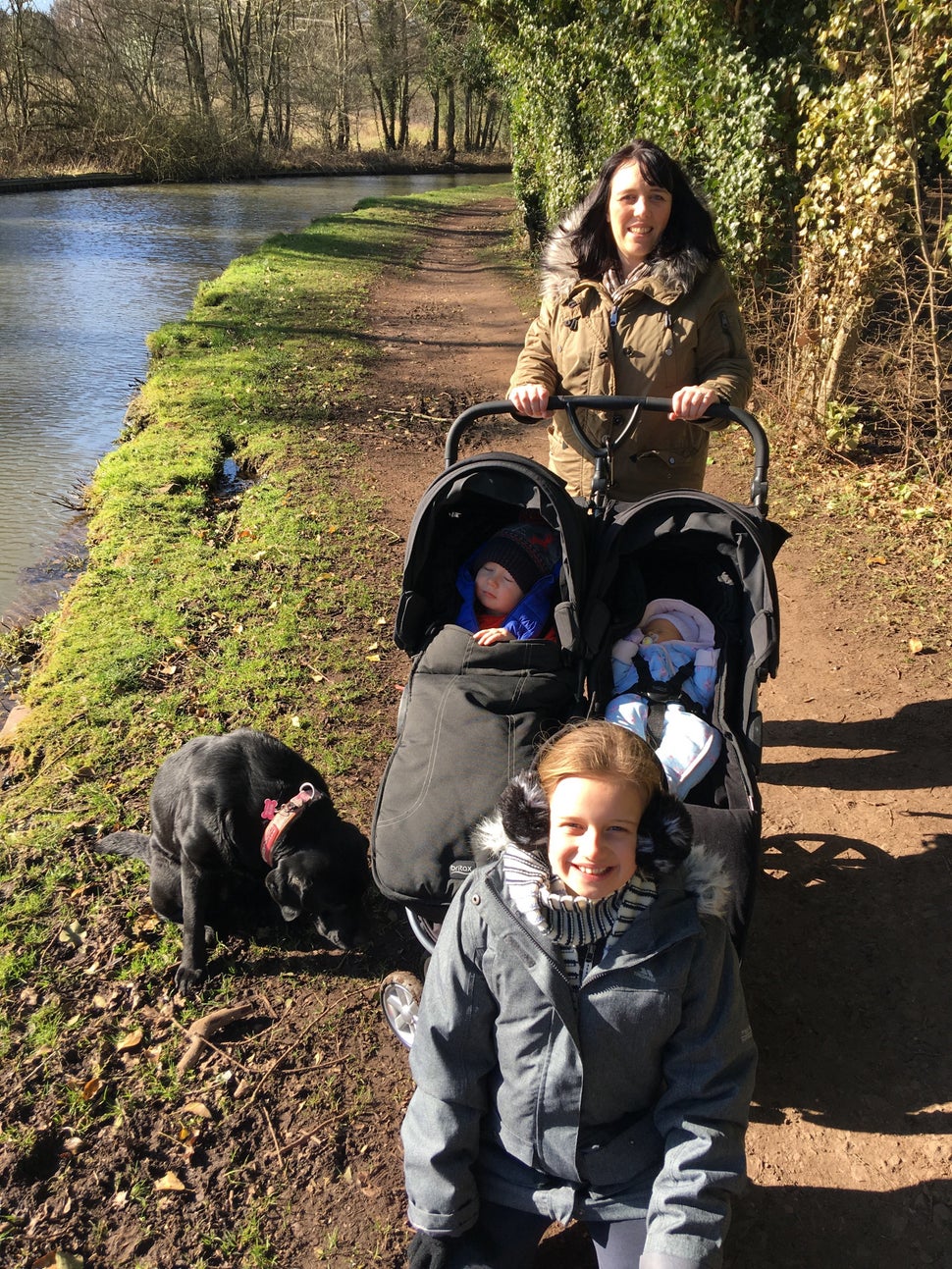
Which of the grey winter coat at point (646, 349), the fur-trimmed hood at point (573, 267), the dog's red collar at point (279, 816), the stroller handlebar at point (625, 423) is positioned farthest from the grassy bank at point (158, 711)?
the fur-trimmed hood at point (573, 267)

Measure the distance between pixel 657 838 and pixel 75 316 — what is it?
1458 cm

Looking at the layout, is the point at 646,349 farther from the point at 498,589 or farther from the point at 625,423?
the point at 498,589

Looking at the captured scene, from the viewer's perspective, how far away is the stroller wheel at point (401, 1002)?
9.75 feet

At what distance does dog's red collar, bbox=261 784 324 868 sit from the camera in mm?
3078

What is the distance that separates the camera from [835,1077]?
288 cm

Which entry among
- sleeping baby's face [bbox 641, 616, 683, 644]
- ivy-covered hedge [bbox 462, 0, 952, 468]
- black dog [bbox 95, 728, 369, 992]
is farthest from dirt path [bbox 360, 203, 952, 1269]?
ivy-covered hedge [bbox 462, 0, 952, 468]

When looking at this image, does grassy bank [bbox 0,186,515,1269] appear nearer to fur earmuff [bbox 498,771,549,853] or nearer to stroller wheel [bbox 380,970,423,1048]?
stroller wheel [bbox 380,970,423,1048]

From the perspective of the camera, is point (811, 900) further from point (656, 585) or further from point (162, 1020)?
point (162, 1020)

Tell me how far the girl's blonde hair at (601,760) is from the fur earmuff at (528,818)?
3cm

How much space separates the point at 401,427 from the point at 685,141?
3.70m

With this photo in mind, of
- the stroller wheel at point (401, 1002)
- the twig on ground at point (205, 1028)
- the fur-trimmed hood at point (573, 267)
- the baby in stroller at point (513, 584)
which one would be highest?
the fur-trimmed hood at point (573, 267)

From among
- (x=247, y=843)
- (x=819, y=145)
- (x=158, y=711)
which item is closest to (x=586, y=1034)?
(x=247, y=843)

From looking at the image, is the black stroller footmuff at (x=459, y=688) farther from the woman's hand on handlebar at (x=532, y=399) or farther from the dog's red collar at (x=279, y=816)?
the dog's red collar at (x=279, y=816)

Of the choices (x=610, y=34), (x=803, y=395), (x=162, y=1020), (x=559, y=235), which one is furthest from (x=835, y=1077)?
(x=610, y=34)
